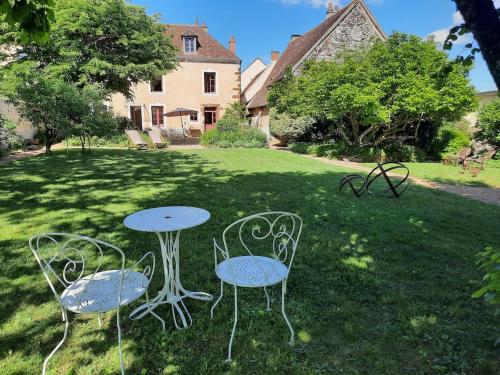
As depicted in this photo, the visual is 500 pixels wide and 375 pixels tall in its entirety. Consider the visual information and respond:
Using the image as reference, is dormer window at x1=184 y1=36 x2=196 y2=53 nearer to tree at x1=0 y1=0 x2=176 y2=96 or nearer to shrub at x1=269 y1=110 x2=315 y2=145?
tree at x1=0 y1=0 x2=176 y2=96

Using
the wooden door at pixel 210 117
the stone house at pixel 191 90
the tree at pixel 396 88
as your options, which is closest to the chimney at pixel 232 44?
the stone house at pixel 191 90

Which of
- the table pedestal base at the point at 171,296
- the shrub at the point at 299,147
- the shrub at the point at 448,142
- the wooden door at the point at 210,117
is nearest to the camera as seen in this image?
the table pedestal base at the point at 171,296

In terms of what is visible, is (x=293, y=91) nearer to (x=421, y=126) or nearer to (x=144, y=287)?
(x=421, y=126)

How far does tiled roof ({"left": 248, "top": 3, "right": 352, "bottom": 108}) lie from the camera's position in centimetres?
2017

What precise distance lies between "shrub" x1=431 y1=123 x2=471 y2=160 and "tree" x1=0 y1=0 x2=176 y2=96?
14.2m

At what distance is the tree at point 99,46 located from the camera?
15.7m

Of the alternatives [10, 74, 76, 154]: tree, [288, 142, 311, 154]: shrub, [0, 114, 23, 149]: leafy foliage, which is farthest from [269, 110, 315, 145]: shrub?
[0, 114, 23, 149]: leafy foliage

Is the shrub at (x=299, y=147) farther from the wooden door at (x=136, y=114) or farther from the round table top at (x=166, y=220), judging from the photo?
the round table top at (x=166, y=220)

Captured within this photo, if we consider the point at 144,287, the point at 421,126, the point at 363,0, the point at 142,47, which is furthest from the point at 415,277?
the point at 363,0

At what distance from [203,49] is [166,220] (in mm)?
25258

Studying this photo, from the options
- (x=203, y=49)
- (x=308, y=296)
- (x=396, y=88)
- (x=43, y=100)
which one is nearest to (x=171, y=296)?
(x=308, y=296)

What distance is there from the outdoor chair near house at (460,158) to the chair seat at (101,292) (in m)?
12.3

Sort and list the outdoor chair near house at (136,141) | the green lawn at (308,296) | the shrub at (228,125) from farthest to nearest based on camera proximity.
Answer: the shrub at (228,125) < the outdoor chair near house at (136,141) < the green lawn at (308,296)

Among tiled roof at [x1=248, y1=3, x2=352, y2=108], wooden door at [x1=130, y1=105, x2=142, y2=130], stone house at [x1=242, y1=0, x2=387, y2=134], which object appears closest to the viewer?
stone house at [x1=242, y1=0, x2=387, y2=134]
